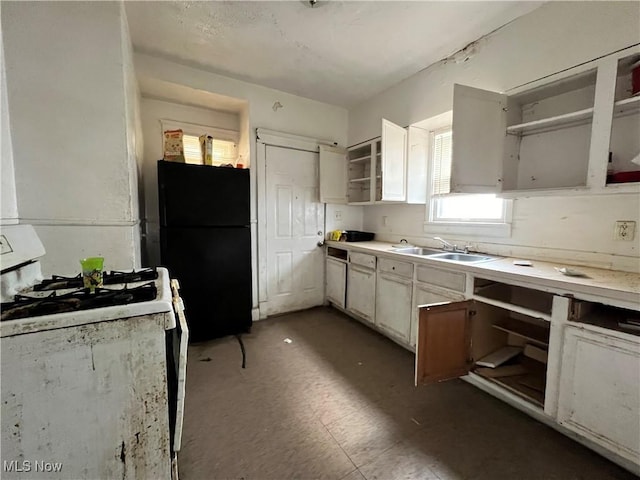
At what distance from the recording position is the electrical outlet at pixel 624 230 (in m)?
1.61

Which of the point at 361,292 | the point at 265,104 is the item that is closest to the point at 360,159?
the point at 265,104

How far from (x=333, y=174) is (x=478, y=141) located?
5.93 ft

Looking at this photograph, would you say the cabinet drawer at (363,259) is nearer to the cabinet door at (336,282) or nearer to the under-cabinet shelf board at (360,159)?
the cabinet door at (336,282)

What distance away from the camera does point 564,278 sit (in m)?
1.46

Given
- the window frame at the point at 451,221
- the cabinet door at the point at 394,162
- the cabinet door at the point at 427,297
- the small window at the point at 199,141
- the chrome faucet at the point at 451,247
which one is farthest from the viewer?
the small window at the point at 199,141

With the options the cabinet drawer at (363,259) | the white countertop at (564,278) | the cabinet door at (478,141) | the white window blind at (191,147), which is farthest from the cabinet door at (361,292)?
the white window blind at (191,147)

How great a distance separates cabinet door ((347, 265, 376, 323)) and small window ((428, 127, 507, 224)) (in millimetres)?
919

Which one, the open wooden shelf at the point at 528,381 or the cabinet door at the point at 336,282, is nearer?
the open wooden shelf at the point at 528,381

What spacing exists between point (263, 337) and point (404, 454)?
5.53 ft

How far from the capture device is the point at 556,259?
193cm

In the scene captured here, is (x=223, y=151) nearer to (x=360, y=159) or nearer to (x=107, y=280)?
(x=360, y=159)

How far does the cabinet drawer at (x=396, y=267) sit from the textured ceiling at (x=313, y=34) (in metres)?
1.88

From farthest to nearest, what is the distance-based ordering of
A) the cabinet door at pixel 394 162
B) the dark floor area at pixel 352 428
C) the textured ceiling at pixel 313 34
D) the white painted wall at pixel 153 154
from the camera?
the white painted wall at pixel 153 154 → the cabinet door at pixel 394 162 → the textured ceiling at pixel 313 34 → the dark floor area at pixel 352 428

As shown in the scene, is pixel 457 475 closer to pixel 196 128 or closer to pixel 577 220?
pixel 577 220
